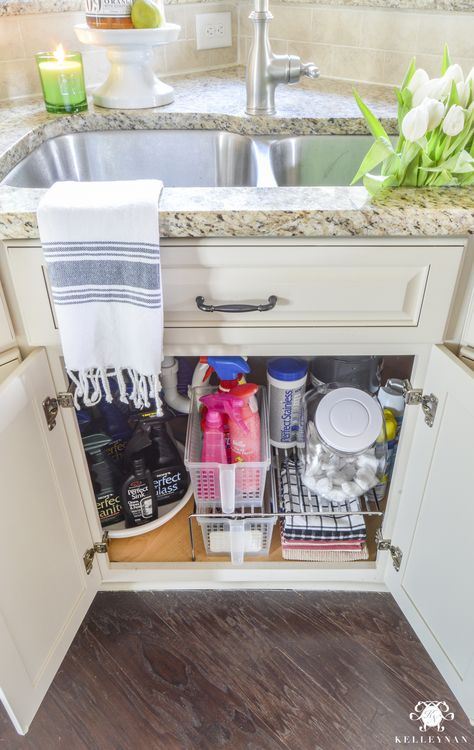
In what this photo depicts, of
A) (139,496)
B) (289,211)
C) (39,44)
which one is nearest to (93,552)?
(139,496)

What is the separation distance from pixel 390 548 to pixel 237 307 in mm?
609

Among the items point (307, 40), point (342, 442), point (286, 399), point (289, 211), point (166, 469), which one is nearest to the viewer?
point (289, 211)

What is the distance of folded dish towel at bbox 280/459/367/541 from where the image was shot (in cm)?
114

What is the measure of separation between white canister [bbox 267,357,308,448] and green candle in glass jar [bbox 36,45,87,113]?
690 mm

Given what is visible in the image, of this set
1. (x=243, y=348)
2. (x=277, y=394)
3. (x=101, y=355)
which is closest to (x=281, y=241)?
(x=243, y=348)

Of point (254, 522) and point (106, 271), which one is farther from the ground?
point (106, 271)

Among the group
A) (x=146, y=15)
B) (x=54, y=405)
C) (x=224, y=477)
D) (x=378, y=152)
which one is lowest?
(x=224, y=477)

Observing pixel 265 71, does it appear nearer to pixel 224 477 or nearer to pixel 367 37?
pixel 367 37

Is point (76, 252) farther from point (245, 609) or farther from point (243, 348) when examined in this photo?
point (245, 609)

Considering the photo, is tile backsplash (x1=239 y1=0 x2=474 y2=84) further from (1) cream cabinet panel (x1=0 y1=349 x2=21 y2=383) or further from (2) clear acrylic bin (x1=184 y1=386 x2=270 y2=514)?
(1) cream cabinet panel (x1=0 y1=349 x2=21 y2=383)

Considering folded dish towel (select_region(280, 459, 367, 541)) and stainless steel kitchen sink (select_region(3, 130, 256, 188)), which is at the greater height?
stainless steel kitchen sink (select_region(3, 130, 256, 188))

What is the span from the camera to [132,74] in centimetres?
118

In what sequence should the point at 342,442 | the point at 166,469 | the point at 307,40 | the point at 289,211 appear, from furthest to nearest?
the point at 307,40, the point at 166,469, the point at 342,442, the point at 289,211

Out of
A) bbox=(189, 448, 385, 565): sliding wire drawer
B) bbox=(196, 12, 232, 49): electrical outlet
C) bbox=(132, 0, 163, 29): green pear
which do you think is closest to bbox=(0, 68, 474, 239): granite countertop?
bbox=(132, 0, 163, 29): green pear
